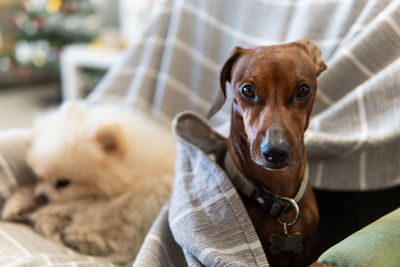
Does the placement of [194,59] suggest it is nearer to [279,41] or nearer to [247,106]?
[279,41]

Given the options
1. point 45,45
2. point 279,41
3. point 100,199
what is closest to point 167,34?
point 279,41

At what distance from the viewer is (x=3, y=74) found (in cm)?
375

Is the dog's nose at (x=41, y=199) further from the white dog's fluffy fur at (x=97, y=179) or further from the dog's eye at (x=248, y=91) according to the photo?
the dog's eye at (x=248, y=91)

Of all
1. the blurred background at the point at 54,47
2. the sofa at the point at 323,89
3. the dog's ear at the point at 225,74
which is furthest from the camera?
the blurred background at the point at 54,47

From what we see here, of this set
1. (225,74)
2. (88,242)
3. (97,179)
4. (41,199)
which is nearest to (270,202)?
(225,74)

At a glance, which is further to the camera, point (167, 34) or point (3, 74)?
point (3, 74)

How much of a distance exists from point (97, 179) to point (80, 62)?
1702 mm

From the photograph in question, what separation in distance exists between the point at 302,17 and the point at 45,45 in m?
2.83

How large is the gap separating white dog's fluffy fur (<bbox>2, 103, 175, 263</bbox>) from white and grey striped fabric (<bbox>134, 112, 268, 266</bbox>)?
21 cm

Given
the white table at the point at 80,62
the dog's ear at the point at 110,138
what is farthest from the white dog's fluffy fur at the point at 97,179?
the white table at the point at 80,62

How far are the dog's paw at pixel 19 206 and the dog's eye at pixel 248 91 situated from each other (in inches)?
29.4

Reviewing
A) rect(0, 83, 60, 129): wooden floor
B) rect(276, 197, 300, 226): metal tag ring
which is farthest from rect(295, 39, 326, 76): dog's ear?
rect(0, 83, 60, 129): wooden floor

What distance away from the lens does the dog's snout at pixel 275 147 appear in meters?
0.59

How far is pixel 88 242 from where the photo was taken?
95 cm
